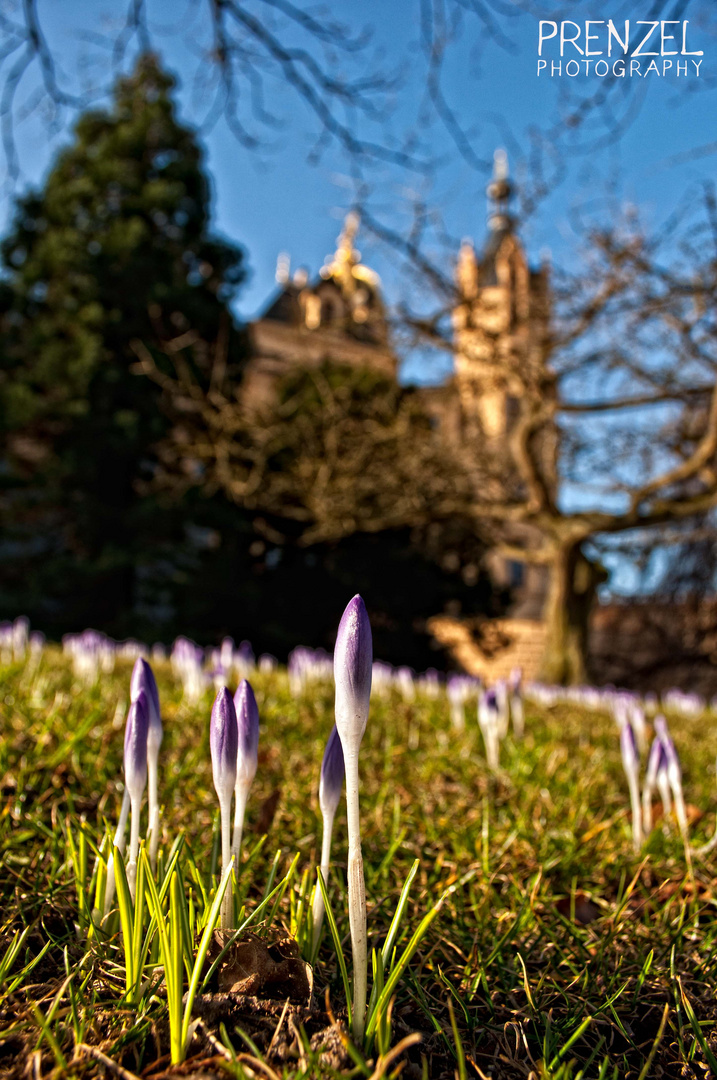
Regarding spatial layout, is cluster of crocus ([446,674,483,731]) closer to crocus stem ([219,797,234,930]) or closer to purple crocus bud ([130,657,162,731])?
purple crocus bud ([130,657,162,731])

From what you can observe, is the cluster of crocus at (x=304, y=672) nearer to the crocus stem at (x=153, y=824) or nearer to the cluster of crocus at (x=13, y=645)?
the cluster of crocus at (x=13, y=645)

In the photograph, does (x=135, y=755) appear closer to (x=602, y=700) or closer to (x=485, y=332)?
(x=602, y=700)

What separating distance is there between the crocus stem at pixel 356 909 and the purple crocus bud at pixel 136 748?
48 centimetres

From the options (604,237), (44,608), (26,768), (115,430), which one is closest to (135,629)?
(44,608)

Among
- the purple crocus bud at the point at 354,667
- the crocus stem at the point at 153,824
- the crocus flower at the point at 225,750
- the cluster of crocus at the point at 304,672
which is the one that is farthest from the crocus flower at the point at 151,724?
the cluster of crocus at the point at 304,672

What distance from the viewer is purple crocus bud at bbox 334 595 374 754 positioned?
3.23 ft

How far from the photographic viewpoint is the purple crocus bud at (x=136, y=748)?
4.23 ft

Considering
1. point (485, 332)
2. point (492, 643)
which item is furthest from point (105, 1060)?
point (492, 643)

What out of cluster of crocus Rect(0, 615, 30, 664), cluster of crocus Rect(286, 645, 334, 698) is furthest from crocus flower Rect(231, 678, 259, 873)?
cluster of crocus Rect(0, 615, 30, 664)

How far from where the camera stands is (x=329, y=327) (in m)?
11.5

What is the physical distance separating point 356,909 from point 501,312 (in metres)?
11.5

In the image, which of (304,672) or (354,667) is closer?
(354,667)

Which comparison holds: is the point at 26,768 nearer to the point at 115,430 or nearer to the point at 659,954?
the point at 659,954

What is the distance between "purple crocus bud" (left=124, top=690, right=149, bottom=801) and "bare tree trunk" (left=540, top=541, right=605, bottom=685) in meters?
9.88
